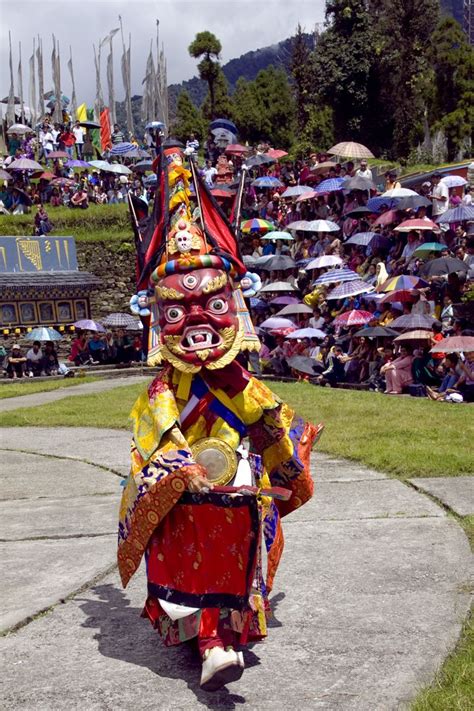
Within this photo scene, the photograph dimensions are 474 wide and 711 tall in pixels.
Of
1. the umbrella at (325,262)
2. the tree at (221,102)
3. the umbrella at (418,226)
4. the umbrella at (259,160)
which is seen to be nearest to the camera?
the umbrella at (418,226)

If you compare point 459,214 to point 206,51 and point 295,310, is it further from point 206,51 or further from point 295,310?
point 206,51

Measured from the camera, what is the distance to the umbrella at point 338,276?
16.8 meters

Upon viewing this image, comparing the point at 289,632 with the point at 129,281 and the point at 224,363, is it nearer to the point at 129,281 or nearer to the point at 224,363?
the point at 224,363

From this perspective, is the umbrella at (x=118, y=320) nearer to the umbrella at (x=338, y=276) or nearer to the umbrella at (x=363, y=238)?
the umbrella at (x=363, y=238)

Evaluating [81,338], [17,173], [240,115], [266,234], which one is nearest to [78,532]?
[266,234]

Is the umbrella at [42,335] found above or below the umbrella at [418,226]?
below

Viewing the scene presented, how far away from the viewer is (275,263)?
19.6 meters

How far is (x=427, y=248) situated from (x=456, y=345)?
399 cm

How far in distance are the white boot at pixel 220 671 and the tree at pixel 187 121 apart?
166 ft

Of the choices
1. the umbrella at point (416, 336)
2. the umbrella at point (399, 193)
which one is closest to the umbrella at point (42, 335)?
the umbrella at point (399, 193)

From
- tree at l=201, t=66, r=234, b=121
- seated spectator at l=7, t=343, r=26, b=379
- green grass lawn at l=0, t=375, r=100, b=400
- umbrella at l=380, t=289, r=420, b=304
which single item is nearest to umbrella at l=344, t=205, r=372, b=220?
umbrella at l=380, t=289, r=420, b=304

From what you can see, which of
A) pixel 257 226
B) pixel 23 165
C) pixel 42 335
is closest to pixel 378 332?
pixel 257 226

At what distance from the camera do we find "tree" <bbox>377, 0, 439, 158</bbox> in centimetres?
3519

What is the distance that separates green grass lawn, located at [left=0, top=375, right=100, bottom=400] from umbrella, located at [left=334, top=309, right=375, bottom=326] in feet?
19.9
